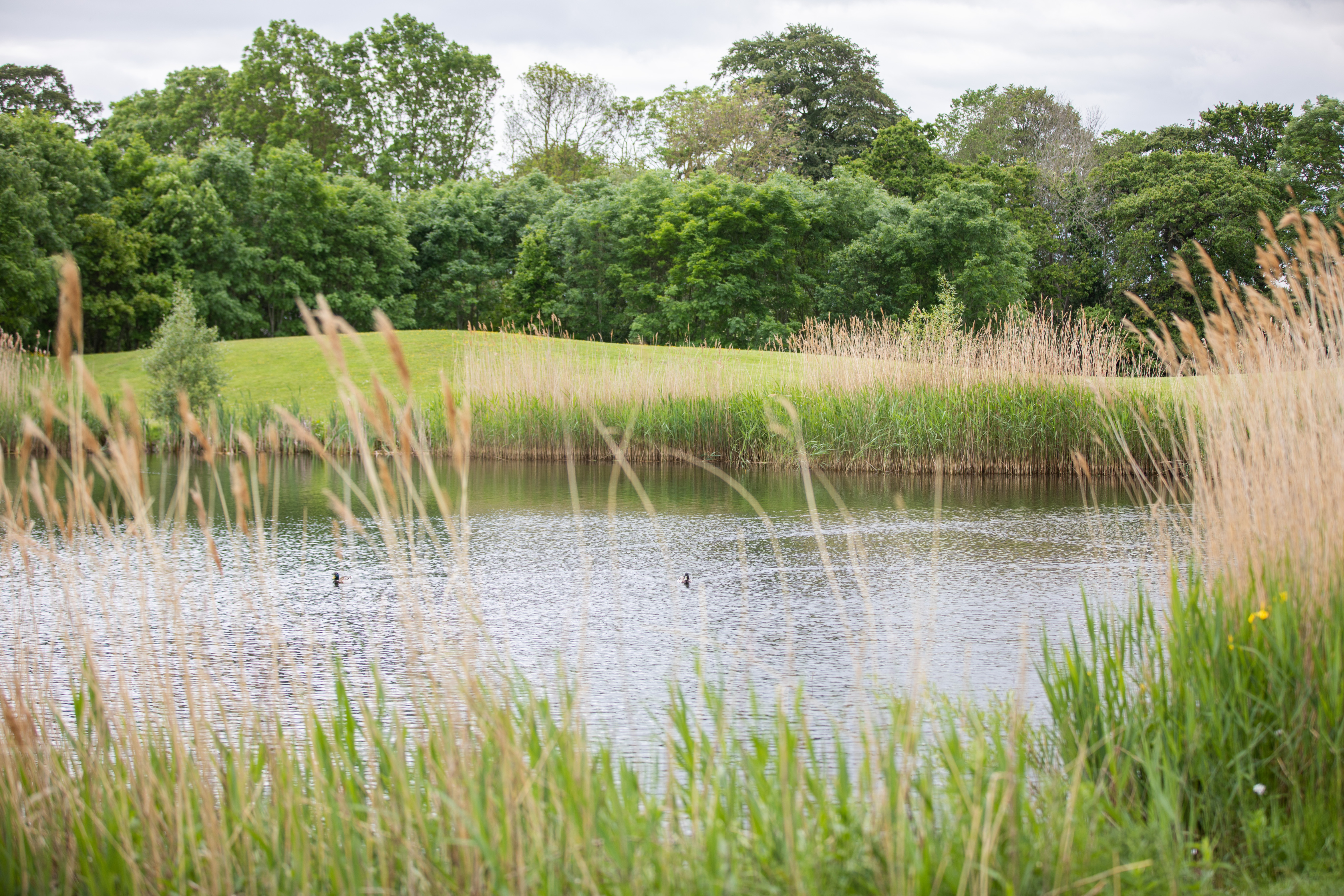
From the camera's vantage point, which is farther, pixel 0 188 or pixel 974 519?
pixel 0 188

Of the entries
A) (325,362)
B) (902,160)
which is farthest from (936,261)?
(325,362)

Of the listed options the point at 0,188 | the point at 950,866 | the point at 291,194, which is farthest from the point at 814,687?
the point at 291,194

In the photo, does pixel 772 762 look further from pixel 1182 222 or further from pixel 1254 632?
pixel 1182 222

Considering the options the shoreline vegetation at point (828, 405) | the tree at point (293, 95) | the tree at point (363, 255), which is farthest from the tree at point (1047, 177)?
the tree at point (293, 95)

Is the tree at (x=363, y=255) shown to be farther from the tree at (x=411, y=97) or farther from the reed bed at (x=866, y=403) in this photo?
the reed bed at (x=866, y=403)

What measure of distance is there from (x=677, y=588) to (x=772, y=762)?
2376 mm

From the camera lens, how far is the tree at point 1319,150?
29.4m

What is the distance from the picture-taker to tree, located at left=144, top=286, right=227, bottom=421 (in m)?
13.3

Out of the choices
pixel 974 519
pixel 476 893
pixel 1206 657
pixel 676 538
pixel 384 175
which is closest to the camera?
pixel 476 893

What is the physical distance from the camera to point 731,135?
33.7 m

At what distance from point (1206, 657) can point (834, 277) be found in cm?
2770

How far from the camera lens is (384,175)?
36.7 metres

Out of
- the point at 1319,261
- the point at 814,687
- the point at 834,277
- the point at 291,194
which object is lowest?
the point at 814,687

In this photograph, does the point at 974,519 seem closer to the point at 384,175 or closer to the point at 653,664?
the point at 653,664
